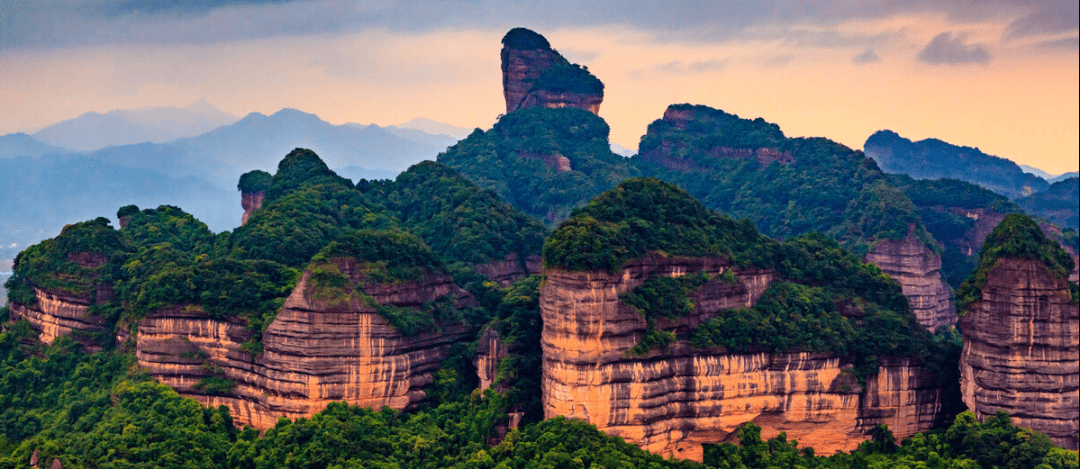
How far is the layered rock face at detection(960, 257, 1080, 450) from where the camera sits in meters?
51.2

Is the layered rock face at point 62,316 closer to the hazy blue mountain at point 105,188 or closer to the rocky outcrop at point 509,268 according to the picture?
the rocky outcrop at point 509,268

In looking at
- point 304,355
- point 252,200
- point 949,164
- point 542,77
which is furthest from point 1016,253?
point 949,164

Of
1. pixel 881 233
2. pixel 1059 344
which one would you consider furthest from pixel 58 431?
pixel 881 233

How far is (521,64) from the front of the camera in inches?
4392

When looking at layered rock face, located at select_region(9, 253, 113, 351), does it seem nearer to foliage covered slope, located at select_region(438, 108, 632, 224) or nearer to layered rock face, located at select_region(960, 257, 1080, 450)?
foliage covered slope, located at select_region(438, 108, 632, 224)

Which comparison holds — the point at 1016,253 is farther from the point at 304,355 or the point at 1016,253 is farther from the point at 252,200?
the point at 252,200

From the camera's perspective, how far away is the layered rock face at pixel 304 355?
54.2 metres

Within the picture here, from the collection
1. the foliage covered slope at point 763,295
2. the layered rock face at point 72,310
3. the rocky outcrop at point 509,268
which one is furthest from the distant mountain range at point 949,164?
the layered rock face at point 72,310

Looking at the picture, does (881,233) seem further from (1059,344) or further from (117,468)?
(117,468)

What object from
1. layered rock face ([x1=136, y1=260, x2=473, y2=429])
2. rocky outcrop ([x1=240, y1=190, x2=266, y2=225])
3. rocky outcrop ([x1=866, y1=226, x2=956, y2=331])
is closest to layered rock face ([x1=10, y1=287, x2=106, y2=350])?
layered rock face ([x1=136, y1=260, x2=473, y2=429])

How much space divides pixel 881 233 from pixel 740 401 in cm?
3170

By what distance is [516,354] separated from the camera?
55.6 m

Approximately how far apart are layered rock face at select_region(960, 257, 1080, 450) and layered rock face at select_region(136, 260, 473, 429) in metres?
23.4

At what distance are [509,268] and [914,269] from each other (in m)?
26.4
